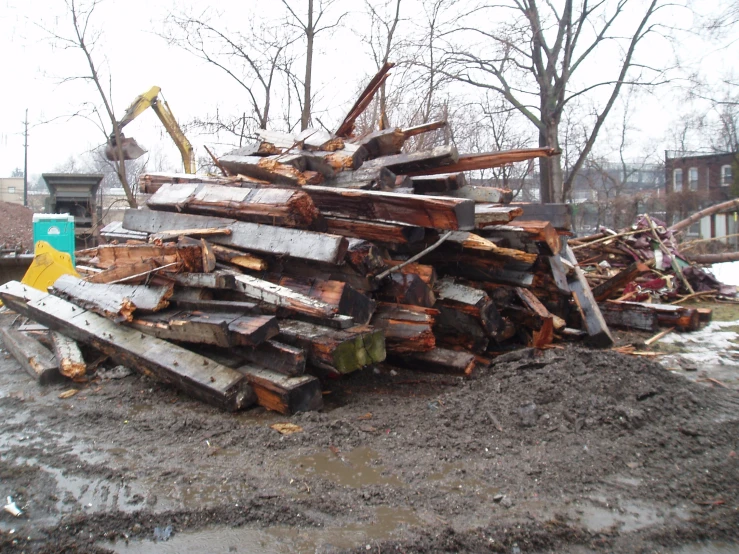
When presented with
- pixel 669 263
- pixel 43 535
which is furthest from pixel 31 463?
pixel 669 263

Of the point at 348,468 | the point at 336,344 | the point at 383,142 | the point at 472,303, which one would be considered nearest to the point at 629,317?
the point at 472,303

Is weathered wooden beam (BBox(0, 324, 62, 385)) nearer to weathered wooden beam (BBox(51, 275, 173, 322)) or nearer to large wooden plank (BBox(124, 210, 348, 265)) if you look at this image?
weathered wooden beam (BBox(51, 275, 173, 322))

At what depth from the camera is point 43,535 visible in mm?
2709

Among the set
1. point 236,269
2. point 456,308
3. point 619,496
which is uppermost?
point 236,269

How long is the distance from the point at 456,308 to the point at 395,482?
8.62ft

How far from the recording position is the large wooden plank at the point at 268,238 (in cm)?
488

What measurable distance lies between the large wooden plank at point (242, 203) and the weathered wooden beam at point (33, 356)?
2077mm

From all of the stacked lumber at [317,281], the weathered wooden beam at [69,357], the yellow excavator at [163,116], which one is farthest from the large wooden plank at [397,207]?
the yellow excavator at [163,116]

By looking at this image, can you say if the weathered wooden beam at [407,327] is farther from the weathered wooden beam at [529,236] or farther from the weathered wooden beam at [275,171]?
the weathered wooden beam at [275,171]

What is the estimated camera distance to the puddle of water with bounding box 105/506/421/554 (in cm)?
265

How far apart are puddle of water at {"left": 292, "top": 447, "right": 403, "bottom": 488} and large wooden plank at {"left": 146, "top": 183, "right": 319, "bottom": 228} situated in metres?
2.50

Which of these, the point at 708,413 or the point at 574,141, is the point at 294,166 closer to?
the point at 708,413

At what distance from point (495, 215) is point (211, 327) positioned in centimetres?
316

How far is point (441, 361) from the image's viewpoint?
17.3ft
